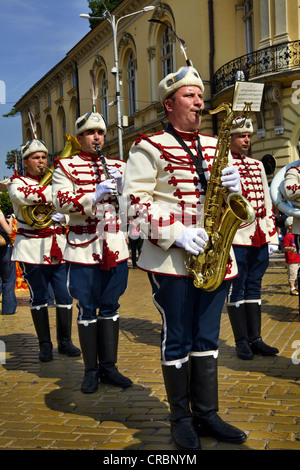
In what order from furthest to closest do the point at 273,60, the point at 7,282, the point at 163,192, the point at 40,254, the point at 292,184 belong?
the point at 273,60 < the point at 7,282 < the point at 292,184 < the point at 40,254 < the point at 163,192

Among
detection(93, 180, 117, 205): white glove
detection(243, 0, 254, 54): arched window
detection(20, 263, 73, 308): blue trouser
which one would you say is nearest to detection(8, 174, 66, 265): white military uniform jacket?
detection(20, 263, 73, 308): blue trouser

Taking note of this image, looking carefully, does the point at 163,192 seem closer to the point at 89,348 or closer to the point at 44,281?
the point at 89,348

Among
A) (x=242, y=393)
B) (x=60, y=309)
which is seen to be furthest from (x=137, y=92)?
(x=242, y=393)

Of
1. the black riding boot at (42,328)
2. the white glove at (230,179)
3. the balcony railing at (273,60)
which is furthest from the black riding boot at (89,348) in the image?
the balcony railing at (273,60)

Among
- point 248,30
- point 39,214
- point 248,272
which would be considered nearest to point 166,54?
point 248,30

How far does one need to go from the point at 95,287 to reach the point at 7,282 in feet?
17.0

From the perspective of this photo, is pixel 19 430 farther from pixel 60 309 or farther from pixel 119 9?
pixel 119 9

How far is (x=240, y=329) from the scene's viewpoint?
5.23m

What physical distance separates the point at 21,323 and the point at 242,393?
15.5 feet

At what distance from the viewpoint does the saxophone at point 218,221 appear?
10.4 ft

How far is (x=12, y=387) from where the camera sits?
473 cm

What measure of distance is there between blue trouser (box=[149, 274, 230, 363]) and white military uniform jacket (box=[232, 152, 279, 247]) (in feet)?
A: 6.06
